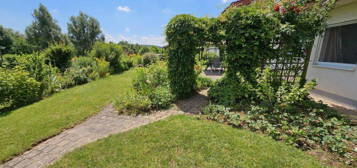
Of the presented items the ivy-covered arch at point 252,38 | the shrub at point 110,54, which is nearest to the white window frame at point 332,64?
the ivy-covered arch at point 252,38

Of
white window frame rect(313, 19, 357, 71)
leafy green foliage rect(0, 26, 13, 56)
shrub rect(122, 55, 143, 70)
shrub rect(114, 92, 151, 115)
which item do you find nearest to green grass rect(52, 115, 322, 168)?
shrub rect(114, 92, 151, 115)

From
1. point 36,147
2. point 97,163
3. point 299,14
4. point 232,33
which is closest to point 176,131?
point 97,163

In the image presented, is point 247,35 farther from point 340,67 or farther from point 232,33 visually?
point 340,67

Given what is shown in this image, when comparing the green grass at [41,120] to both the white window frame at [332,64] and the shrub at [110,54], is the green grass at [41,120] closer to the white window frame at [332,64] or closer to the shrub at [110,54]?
the shrub at [110,54]

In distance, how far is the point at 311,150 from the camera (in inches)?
87.2

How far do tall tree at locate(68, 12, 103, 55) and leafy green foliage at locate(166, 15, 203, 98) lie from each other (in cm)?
3475

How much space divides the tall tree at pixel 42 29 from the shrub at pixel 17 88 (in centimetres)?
2884

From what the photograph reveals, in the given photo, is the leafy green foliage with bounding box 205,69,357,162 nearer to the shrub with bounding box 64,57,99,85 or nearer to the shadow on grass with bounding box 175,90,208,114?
the shadow on grass with bounding box 175,90,208,114

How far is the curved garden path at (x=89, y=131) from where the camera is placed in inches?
94.7

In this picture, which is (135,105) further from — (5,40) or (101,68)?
(5,40)

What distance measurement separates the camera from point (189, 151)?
2.26m

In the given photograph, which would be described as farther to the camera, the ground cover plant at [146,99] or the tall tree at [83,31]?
the tall tree at [83,31]

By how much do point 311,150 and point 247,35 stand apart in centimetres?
279

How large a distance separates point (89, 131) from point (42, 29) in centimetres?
3561
